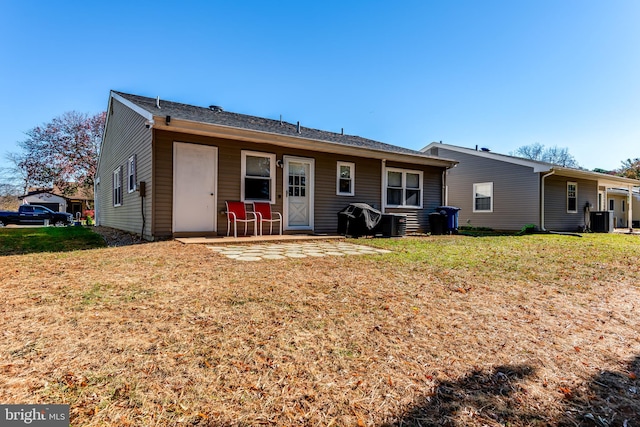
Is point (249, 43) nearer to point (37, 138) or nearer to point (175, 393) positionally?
point (175, 393)

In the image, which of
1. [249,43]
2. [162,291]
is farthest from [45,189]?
[162,291]

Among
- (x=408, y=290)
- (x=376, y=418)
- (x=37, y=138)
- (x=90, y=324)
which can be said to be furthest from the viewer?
(x=37, y=138)

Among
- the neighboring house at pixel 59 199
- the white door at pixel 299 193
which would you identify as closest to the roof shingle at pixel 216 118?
the white door at pixel 299 193

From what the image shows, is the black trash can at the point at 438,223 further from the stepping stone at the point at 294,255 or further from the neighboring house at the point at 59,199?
the neighboring house at the point at 59,199

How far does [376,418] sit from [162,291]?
2.36 metres

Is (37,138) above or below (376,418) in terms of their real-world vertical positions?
above

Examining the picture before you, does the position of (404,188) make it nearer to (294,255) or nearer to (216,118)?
(216,118)

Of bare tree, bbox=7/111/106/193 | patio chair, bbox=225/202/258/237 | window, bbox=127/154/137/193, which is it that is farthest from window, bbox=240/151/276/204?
bare tree, bbox=7/111/106/193

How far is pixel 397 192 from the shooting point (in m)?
10.5

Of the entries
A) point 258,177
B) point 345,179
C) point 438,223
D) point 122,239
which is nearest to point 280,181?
point 258,177

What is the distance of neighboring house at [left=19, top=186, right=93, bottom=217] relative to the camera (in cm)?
2859

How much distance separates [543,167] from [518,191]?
4.95 ft

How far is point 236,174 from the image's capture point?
25.5 feet
